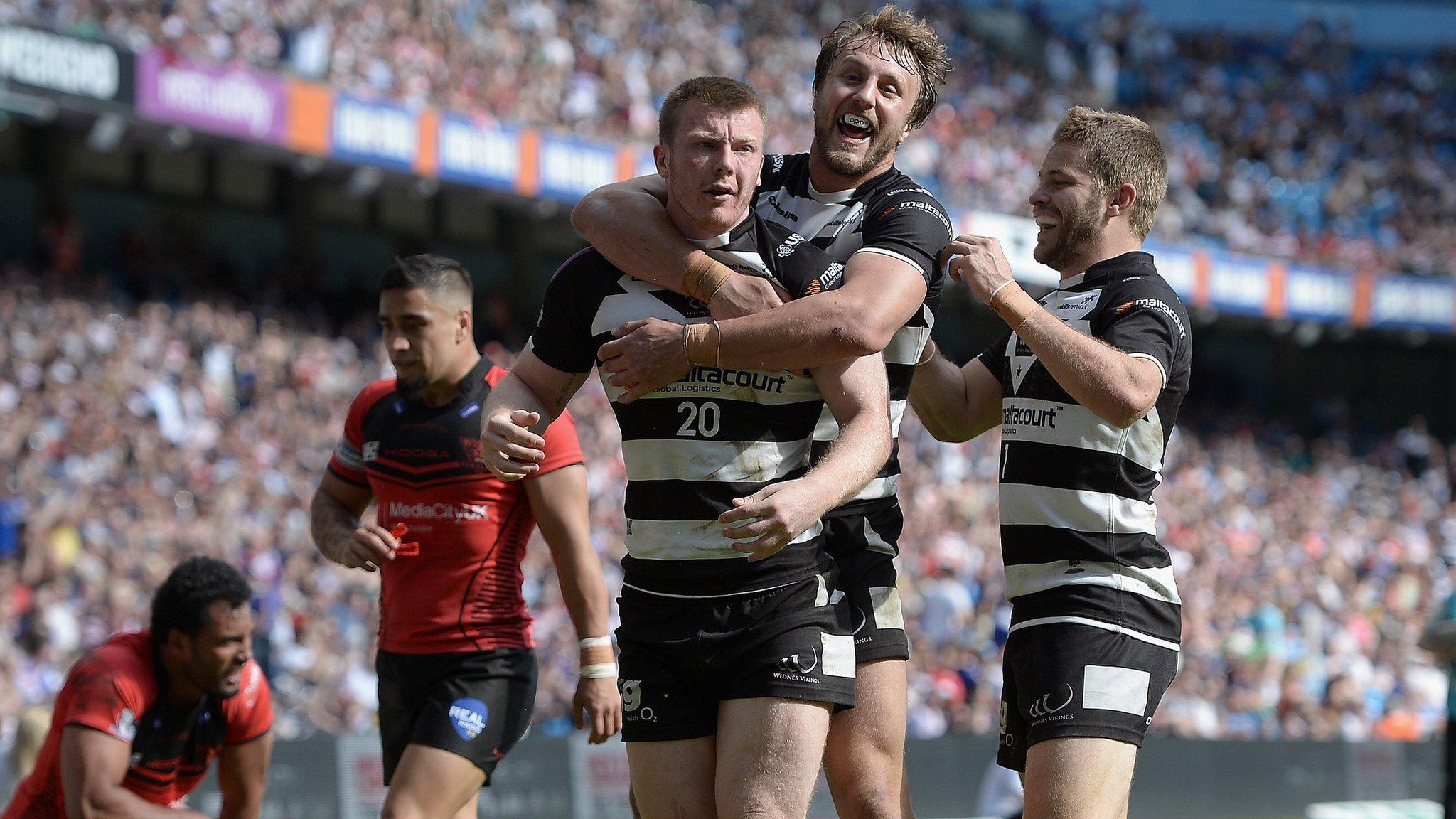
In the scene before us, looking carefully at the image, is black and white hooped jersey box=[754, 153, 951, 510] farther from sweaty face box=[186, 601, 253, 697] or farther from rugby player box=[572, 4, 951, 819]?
sweaty face box=[186, 601, 253, 697]

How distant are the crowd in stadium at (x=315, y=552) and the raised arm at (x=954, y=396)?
4.96 metres

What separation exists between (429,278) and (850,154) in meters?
1.82

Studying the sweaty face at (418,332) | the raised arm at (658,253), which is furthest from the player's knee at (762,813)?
the sweaty face at (418,332)

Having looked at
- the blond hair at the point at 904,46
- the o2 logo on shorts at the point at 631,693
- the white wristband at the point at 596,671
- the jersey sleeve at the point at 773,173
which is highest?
the blond hair at the point at 904,46

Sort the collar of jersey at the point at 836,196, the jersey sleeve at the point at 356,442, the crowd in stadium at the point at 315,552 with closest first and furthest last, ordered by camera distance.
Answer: the collar of jersey at the point at 836,196 < the jersey sleeve at the point at 356,442 < the crowd in stadium at the point at 315,552

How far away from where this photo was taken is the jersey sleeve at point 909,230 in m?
3.84

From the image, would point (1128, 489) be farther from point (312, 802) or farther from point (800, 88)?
point (800, 88)

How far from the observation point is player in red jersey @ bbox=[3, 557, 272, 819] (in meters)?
5.06

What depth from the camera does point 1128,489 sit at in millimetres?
4105

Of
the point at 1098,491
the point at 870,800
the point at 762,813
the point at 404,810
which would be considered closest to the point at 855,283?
the point at 1098,491

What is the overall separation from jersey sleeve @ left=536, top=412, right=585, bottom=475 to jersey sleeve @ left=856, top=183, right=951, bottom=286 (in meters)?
1.58

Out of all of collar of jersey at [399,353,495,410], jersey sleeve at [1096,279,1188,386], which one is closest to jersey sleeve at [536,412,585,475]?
collar of jersey at [399,353,495,410]

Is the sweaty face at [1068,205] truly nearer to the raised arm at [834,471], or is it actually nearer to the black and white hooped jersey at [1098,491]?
the black and white hooped jersey at [1098,491]

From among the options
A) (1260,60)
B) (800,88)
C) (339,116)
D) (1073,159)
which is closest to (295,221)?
(339,116)
